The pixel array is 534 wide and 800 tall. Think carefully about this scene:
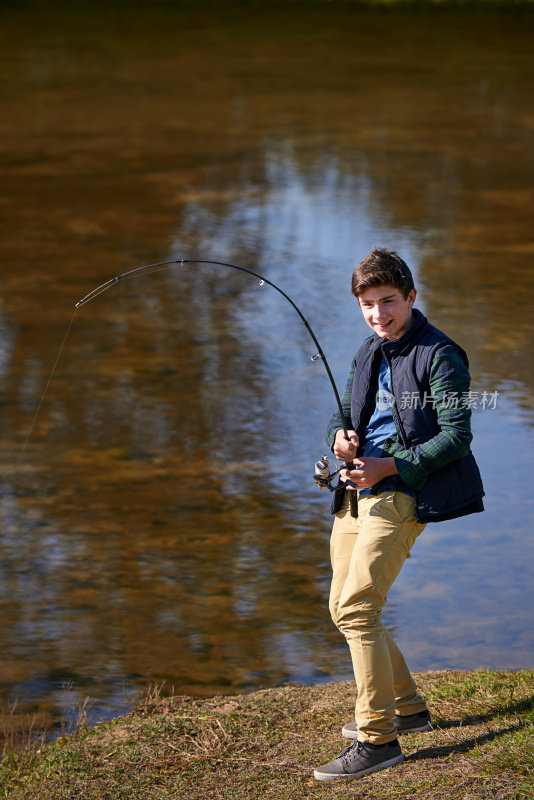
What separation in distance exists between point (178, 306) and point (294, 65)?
28.6ft

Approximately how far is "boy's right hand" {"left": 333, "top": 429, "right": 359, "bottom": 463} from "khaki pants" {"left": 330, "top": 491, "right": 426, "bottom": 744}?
13 centimetres

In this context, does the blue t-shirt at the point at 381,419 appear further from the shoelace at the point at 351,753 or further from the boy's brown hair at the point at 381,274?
the shoelace at the point at 351,753

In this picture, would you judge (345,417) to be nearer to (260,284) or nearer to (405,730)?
(260,284)

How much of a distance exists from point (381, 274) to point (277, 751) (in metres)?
1.39

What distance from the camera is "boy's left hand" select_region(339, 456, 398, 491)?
295cm

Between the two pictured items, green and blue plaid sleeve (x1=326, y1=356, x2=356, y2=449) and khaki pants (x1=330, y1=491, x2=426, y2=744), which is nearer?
khaki pants (x1=330, y1=491, x2=426, y2=744)

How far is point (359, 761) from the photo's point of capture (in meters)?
2.95

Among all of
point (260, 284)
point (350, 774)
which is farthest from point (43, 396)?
point (350, 774)

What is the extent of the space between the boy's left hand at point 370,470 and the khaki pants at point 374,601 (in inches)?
2.5

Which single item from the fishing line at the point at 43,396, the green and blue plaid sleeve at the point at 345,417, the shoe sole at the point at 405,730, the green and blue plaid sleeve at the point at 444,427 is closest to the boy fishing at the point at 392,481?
the green and blue plaid sleeve at the point at 444,427

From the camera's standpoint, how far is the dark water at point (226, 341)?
462 centimetres

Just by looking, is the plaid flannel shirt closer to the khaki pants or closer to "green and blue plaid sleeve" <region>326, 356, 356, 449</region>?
the khaki pants

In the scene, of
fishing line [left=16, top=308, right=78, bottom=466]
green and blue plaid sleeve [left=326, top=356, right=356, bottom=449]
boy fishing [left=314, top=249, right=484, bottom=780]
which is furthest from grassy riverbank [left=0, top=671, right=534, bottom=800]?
fishing line [left=16, top=308, right=78, bottom=466]

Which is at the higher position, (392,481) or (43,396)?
(392,481)
